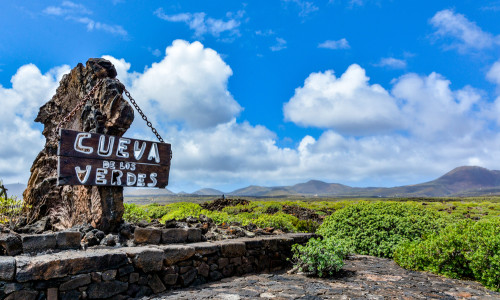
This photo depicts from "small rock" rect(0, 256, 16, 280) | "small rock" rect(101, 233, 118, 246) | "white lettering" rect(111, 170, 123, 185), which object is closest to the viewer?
"small rock" rect(0, 256, 16, 280)

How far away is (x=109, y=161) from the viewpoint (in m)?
6.45

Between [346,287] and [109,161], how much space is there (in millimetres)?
4789

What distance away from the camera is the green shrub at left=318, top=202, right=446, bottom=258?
344 inches

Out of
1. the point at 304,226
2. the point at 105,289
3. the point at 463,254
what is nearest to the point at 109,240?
the point at 105,289

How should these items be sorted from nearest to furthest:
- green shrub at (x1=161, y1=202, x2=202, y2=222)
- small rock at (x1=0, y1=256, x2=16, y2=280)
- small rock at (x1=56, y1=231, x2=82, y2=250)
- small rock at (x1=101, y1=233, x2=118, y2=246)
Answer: small rock at (x1=0, y1=256, x2=16, y2=280) → small rock at (x1=56, y1=231, x2=82, y2=250) → small rock at (x1=101, y1=233, x2=118, y2=246) → green shrub at (x1=161, y1=202, x2=202, y2=222)

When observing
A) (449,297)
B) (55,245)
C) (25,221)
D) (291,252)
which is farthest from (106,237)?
(449,297)

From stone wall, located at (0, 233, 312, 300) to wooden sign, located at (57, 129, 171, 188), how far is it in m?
1.44

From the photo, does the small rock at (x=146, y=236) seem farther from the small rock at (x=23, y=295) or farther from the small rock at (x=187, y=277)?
the small rock at (x=23, y=295)

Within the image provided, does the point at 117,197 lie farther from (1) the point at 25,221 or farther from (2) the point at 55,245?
(1) the point at 25,221

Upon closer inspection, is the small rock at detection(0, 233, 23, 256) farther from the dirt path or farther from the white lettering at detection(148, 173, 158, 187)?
the white lettering at detection(148, 173, 158, 187)

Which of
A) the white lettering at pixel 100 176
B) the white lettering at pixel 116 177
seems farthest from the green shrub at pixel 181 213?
the white lettering at pixel 100 176

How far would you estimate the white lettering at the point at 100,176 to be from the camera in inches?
247

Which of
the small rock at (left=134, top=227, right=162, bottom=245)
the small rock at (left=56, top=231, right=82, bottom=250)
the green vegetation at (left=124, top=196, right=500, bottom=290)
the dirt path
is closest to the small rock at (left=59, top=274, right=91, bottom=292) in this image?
the small rock at (left=56, top=231, right=82, bottom=250)

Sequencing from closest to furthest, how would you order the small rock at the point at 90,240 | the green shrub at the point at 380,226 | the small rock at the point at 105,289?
the small rock at the point at 105,289 < the small rock at the point at 90,240 < the green shrub at the point at 380,226
